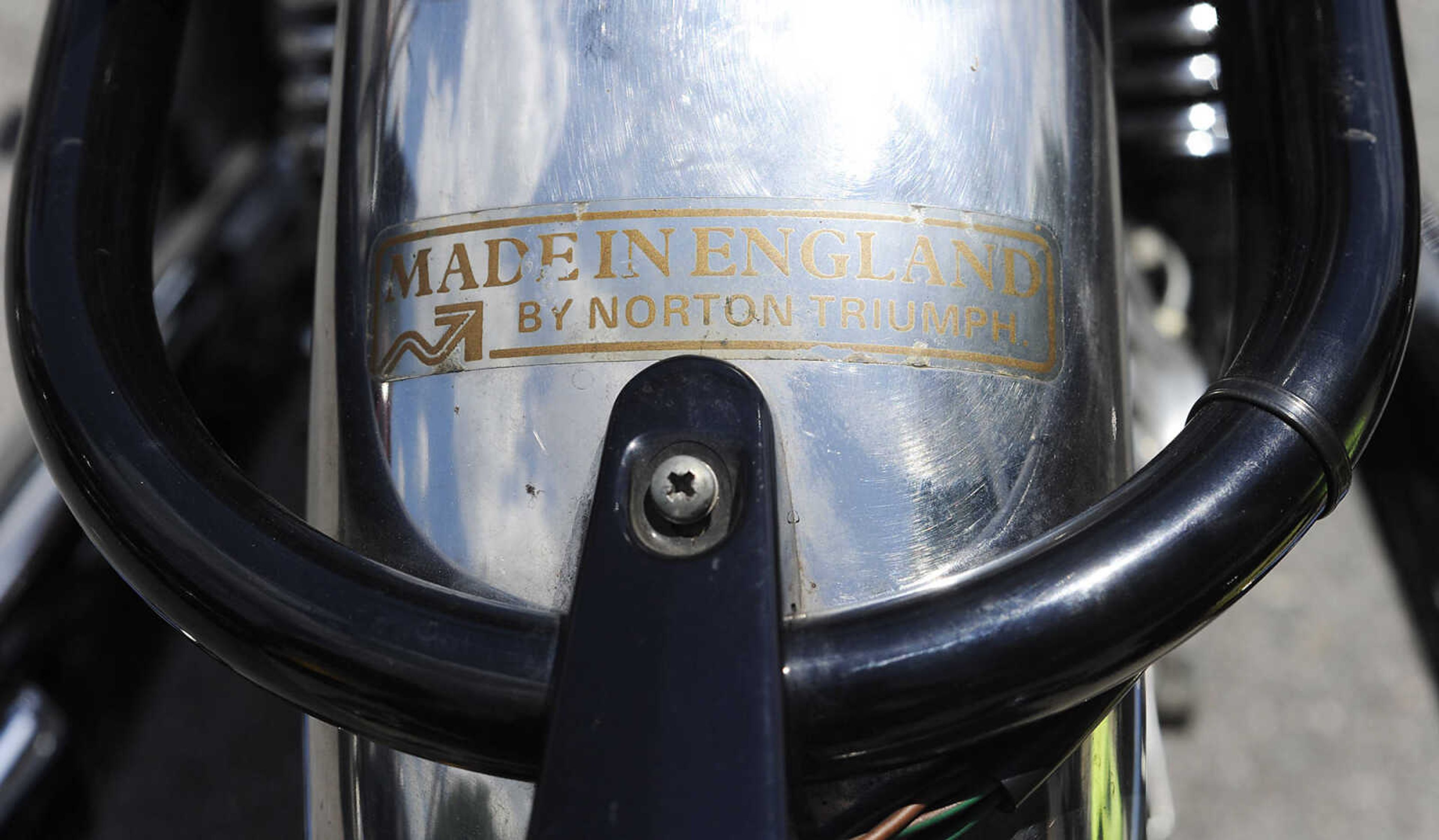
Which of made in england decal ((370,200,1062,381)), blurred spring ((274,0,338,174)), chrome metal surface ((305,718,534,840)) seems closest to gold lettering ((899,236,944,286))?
made in england decal ((370,200,1062,381))

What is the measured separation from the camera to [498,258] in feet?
1.52

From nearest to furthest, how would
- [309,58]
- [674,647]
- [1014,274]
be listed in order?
[674,647], [1014,274], [309,58]

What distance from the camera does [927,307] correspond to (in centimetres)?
46

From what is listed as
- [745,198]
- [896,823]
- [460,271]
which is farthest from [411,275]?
[896,823]

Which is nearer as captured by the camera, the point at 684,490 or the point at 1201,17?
the point at 684,490

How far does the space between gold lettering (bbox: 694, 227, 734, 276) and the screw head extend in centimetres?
7

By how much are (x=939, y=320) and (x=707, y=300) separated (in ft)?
0.26

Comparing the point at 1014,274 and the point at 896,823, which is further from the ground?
the point at 1014,274

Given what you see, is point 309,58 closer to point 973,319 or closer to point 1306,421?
point 973,319

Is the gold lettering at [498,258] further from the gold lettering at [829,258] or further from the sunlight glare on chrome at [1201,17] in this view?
the sunlight glare on chrome at [1201,17]

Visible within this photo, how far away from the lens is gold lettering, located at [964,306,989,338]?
0.46m

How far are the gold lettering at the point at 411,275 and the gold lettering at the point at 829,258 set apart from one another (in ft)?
0.43

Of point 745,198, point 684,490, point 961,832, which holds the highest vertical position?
point 745,198

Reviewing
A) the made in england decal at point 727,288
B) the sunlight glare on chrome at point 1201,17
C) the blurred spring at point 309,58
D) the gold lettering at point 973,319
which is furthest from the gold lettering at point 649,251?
the blurred spring at point 309,58
